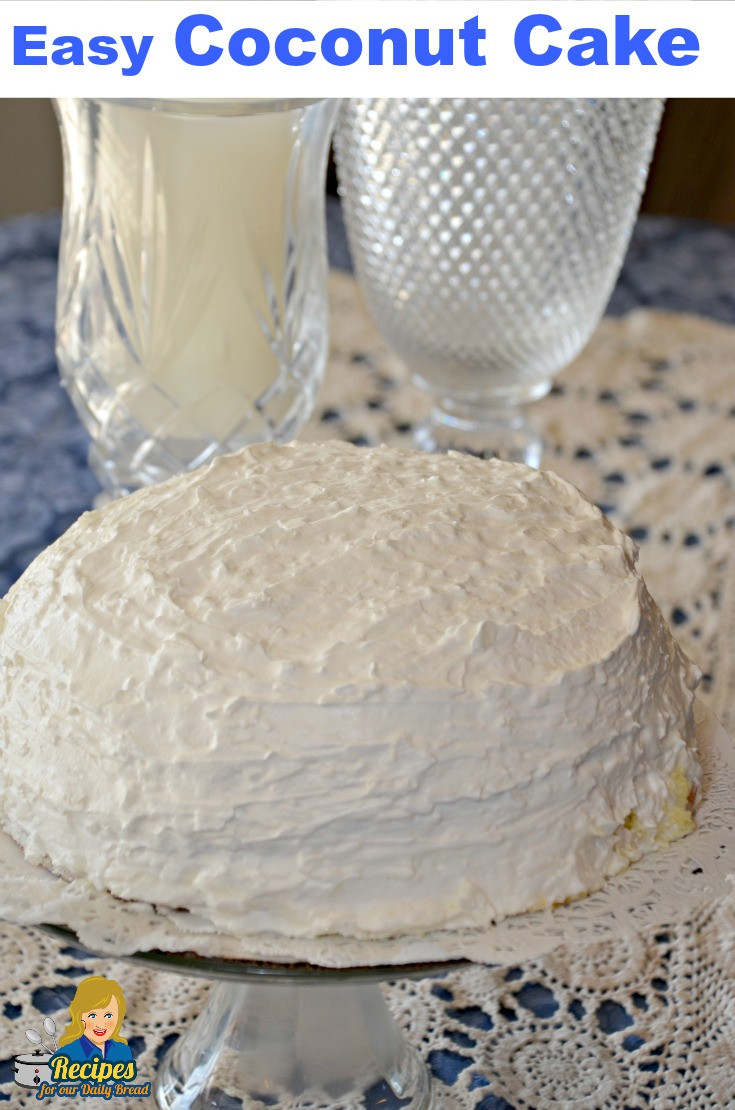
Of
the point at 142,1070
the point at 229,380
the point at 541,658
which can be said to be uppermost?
the point at 541,658

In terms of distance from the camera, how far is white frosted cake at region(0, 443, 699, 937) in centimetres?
47

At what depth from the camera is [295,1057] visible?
0.60 m

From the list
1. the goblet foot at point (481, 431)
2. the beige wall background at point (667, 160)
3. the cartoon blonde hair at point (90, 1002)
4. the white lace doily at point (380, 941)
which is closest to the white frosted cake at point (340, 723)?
the white lace doily at point (380, 941)

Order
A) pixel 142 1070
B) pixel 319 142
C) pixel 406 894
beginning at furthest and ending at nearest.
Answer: pixel 319 142
pixel 142 1070
pixel 406 894

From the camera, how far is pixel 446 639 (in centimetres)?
49

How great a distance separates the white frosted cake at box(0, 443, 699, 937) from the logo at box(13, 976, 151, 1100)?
15 cm

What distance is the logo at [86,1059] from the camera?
59 centimetres

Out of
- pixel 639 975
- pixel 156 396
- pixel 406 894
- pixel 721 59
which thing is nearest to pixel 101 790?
pixel 406 894

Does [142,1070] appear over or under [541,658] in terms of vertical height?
under

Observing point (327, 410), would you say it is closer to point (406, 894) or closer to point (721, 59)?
point (721, 59)

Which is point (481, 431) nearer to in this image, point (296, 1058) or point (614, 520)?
point (614, 520)

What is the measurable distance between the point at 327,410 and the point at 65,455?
0.21 metres

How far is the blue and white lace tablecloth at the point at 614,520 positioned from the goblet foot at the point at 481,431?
18 millimetres

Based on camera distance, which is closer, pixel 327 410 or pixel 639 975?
pixel 639 975
